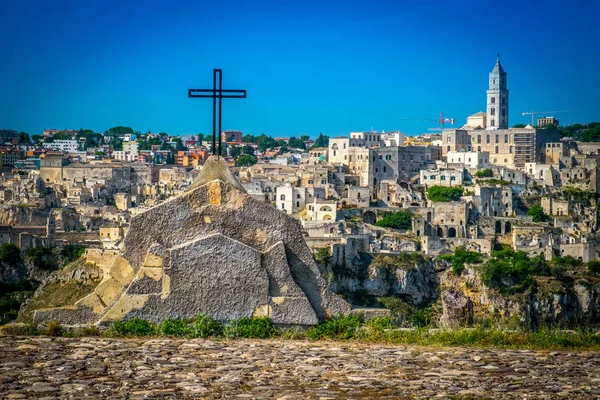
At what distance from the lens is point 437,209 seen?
61.2m

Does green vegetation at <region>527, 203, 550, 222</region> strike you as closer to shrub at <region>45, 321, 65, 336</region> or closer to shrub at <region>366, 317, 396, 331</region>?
shrub at <region>366, 317, 396, 331</region>

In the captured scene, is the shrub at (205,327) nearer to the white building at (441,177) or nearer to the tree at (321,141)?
the white building at (441,177)

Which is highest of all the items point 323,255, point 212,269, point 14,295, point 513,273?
point 212,269

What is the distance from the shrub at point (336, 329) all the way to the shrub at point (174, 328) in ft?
3.40

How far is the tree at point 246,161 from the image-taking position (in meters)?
102

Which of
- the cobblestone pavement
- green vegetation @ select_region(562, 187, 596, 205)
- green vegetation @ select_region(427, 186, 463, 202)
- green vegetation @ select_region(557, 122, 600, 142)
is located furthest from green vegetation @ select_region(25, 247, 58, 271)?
the cobblestone pavement

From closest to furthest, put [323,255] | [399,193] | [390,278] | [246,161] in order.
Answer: [323,255], [390,278], [399,193], [246,161]

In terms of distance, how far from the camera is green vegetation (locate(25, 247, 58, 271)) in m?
58.7

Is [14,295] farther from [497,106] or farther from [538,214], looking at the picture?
[497,106]

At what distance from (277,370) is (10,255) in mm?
54437

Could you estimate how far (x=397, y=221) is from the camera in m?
60.5

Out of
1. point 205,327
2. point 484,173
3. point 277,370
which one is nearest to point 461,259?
point 484,173

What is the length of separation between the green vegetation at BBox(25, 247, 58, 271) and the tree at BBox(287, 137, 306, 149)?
245ft

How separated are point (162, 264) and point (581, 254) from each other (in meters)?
48.2
